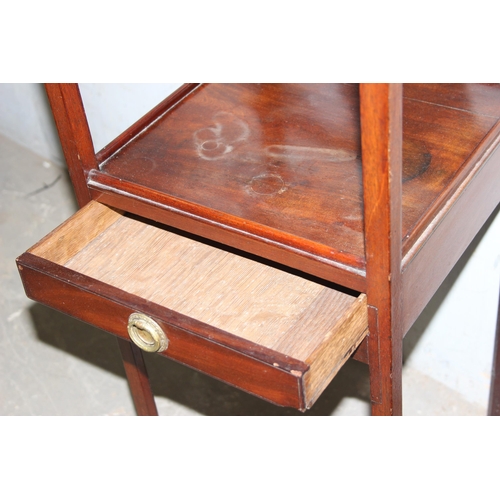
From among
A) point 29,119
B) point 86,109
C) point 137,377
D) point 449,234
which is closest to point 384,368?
point 449,234

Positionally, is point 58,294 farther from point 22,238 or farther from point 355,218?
point 22,238

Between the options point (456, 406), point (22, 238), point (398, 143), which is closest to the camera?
point (398, 143)

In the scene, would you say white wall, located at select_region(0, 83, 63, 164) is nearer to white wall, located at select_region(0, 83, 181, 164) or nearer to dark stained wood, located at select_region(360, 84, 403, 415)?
white wall, located at select_region(0, 83, 181, 164)

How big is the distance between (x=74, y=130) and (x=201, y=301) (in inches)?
9.7

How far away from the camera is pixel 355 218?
909mm

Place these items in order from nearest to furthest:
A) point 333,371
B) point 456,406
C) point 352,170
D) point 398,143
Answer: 1. point 398,143
2. point 333,371
3. point 352,170
4. point 456,406

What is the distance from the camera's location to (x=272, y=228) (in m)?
0.90

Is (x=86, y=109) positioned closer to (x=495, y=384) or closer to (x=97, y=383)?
(x=97, y=383)

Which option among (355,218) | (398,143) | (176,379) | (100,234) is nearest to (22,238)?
(176,379)

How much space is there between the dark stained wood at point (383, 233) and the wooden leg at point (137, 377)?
464 mm

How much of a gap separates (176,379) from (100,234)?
625mm

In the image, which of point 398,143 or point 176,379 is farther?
point 176,379

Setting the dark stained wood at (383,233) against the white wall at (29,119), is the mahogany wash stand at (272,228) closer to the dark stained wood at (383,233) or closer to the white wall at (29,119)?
the dark stained wood at (383,233)

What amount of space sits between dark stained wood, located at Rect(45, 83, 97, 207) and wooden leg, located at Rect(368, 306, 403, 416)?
0.38 meters
